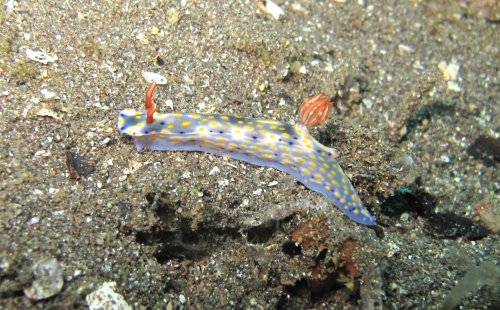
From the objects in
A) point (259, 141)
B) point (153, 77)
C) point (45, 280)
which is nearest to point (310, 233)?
point (259, 141)

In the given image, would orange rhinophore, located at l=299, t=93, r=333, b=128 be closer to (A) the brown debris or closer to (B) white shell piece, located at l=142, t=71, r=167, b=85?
(A) the brown debris

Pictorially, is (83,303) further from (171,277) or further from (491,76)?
(491,76)

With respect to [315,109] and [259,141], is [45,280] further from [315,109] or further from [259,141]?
[315,109]

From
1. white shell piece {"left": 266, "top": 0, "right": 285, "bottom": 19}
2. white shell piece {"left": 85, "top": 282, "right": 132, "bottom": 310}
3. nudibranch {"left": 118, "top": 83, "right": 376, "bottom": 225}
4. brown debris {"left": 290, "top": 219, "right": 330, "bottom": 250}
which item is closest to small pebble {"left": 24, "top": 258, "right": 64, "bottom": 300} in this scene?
white shell piece {"left": 85, "top": 282, "right": 132, "bottom": 310}

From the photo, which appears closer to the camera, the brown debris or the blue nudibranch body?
the brown debris

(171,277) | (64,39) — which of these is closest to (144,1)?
(64,39)
